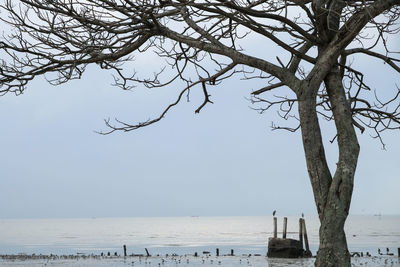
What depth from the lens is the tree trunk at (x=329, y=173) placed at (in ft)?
32.6

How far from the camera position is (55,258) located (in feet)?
126

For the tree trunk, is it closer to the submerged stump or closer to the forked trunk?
the forked trunk

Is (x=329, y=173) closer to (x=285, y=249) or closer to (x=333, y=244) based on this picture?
(x=333, y=244)

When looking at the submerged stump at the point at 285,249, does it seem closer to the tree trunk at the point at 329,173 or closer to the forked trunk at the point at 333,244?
the tree trunk at the point at 329,173

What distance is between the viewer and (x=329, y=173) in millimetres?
10383

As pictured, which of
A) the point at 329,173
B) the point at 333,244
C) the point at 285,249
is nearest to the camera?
the point at 333,244

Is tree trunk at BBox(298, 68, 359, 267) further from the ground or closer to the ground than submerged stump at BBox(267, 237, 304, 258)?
further from the ground

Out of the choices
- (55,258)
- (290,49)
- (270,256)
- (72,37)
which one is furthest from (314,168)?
(55,258)

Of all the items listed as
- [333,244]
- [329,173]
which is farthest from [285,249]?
[333,244]

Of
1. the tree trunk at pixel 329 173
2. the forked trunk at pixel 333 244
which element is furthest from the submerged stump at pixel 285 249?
the forked trunk at pixel 333 244

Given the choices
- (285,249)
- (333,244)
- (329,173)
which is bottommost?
(285,249)

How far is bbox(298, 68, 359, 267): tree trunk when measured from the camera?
9.92 metres

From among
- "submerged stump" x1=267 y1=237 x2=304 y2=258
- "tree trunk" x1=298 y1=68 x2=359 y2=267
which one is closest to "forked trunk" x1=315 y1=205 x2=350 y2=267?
"tree trunk" x1=298 y1=68 x2=359 y2=267

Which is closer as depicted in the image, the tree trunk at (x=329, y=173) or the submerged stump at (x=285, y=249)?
the tree trunk at (x=329, y=173)
